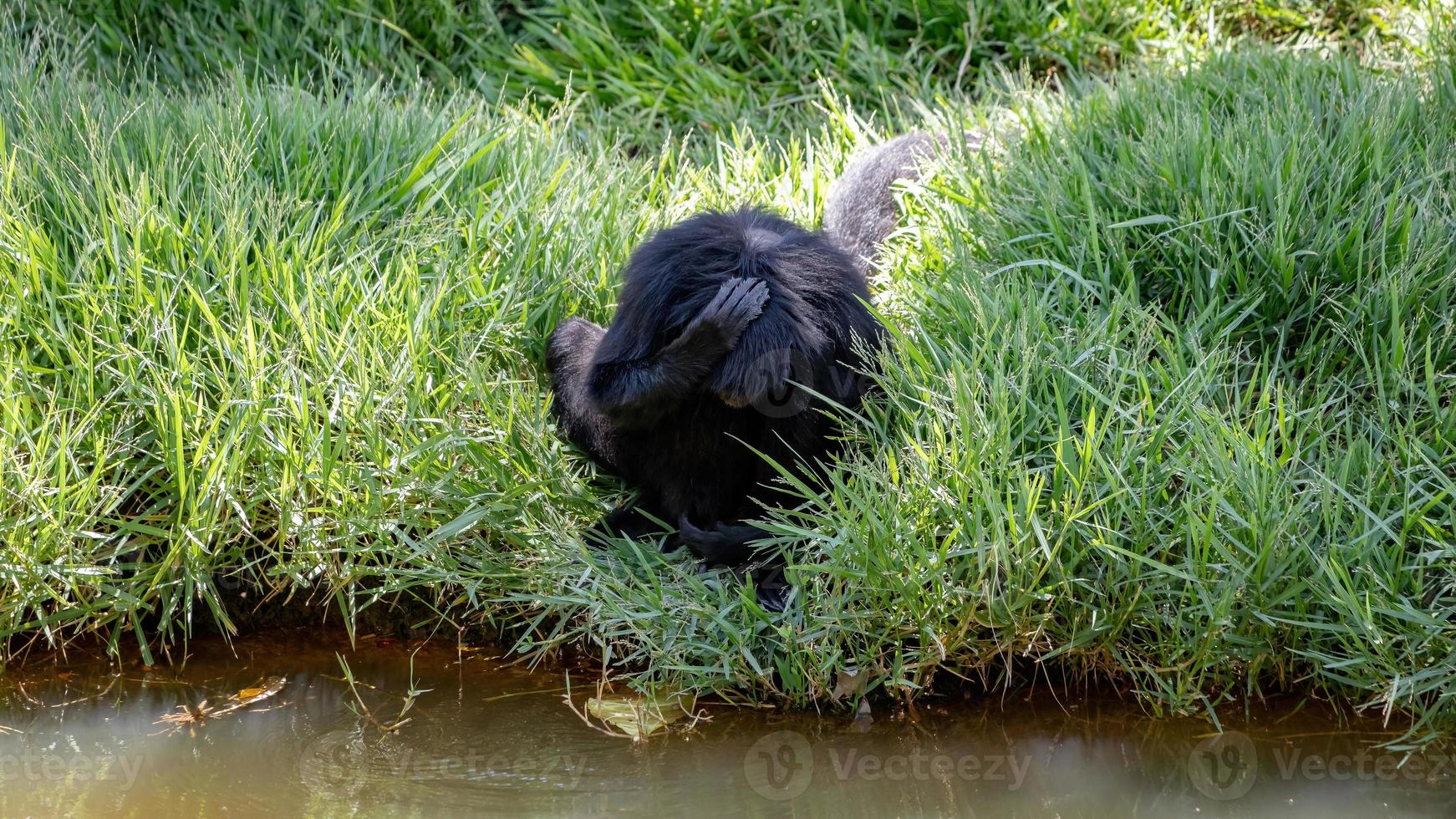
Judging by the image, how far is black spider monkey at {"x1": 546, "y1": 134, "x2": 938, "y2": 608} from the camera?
316 centimetres

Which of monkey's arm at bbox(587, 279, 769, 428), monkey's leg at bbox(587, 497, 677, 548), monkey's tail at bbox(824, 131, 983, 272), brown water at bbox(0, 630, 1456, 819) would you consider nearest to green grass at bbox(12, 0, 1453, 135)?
monkey's tail at bbox(824, 131, 983, 272)

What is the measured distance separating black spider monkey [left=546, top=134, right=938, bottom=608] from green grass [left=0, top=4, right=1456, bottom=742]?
0.40 feet

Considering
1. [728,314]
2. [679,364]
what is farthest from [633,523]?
[728,314]

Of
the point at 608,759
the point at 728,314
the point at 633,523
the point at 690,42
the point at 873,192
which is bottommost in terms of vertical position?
the point at 608,759

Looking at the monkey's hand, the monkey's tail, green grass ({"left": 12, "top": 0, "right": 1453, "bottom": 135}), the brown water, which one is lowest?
the brown water

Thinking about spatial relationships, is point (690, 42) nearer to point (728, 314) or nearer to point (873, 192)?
point (873, 192)

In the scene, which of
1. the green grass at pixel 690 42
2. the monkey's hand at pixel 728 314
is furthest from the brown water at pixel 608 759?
the green grass at pixel 690 42

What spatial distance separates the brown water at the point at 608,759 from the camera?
9.05ft

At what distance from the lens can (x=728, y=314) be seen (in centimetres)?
311

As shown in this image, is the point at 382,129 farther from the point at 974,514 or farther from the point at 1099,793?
the point at 1099,793

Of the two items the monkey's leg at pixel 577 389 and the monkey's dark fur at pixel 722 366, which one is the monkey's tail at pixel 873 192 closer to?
the monkey's dark fur at pixel 722 366

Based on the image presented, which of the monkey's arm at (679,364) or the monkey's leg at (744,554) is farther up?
the monkey's arm at (679,364)

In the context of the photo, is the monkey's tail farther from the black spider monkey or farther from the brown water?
the brown water

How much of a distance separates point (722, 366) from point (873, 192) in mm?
1549
